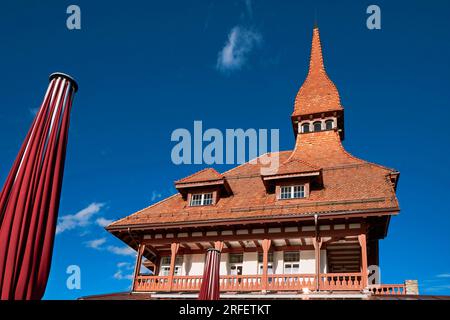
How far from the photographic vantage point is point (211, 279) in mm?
11797

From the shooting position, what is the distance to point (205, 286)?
38.0 ft

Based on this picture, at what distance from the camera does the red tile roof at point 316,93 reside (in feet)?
90.6

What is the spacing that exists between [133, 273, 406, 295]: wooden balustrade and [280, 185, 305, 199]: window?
4.28 m

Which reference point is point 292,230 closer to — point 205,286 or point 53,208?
point 205,286

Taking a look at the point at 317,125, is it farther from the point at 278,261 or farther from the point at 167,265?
the point at 167,265

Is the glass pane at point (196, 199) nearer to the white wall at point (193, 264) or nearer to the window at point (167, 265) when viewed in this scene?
the white wall at point (193, 264)

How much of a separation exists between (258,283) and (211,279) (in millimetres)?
7170

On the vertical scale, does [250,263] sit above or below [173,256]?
below

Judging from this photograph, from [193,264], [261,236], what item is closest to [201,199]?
[193,264]

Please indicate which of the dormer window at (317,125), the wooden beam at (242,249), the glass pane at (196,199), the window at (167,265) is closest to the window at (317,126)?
the dormer window at (317,125)

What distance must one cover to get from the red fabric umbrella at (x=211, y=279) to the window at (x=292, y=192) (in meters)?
9.21

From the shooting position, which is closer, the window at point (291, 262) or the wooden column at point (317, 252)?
the wooden column at point (317, 252)
